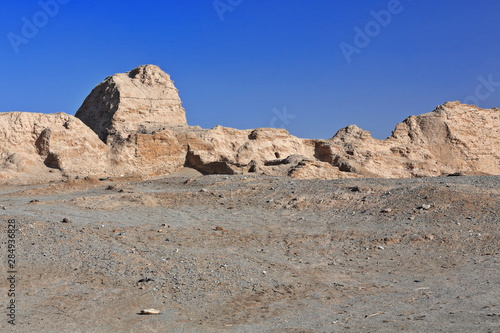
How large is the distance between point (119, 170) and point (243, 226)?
34.9ft

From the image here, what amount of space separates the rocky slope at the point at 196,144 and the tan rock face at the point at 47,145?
4cm

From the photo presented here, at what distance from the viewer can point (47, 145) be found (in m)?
20.6

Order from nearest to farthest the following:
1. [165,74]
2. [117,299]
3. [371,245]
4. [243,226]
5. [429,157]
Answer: [117,299], [371,245], [243,226], [165,74], [429,157]

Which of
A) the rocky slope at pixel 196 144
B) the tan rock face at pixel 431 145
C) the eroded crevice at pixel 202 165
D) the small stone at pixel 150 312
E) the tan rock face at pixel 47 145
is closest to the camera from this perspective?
the small stone at pixel 150 312

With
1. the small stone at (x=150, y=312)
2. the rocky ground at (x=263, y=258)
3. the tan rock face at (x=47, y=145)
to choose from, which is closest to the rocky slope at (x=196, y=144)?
the tan rock face at (x=47, y=145)

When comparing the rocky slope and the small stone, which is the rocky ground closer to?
the small stone

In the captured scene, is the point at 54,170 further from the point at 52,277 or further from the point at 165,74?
the point at 52,277

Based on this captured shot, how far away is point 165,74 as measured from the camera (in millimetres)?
26469

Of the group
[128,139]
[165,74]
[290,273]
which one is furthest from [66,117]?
[290,273]

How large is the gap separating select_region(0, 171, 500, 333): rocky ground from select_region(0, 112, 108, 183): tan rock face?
13.6ft

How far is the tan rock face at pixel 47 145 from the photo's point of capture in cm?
1995

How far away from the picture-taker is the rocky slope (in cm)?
2070

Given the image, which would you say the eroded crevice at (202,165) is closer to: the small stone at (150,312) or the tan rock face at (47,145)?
the tan rock face at (47,145)

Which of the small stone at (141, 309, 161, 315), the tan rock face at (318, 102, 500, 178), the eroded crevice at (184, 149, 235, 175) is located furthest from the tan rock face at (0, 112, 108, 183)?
the small stone at (141, 309, 161, 315)
